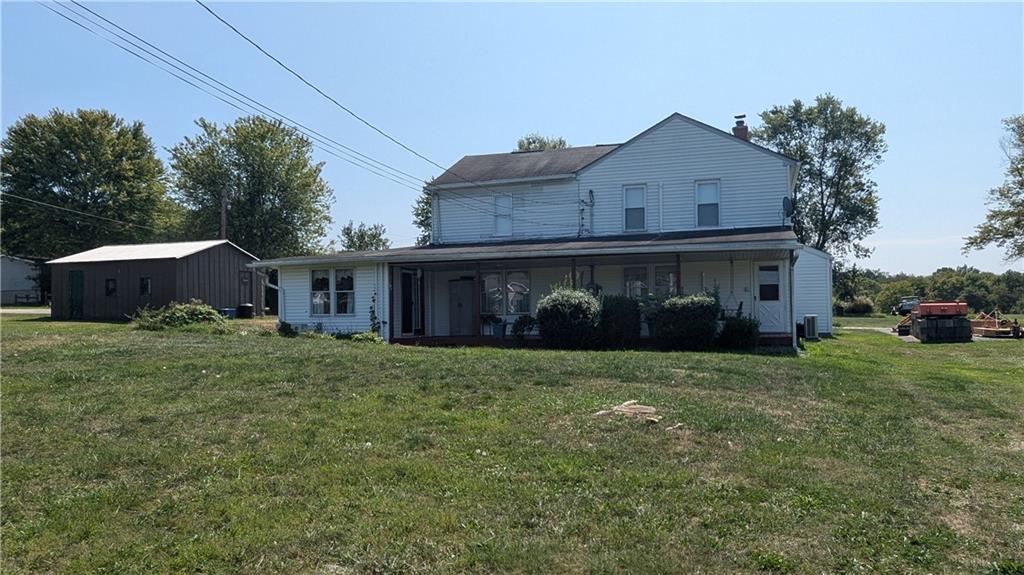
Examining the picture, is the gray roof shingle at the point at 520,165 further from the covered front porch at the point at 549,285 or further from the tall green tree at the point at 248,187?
the tall green tree at the point at 248,187

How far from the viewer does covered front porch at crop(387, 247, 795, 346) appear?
1922 cm

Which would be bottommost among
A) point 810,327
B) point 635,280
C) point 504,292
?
point 810,327

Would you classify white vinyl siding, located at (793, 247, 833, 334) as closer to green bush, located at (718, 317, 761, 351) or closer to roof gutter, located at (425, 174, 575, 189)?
green bush, located at (718, 317, 761, 351)

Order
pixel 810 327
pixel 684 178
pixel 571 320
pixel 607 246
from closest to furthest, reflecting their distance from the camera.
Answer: pixel 571 320
pixel 607 246
pixel 684 178
pixel 810 327

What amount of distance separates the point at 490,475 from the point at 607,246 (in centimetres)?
1363

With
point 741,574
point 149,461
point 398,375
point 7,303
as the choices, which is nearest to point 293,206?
point 7,303

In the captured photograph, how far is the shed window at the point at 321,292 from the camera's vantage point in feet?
71.8

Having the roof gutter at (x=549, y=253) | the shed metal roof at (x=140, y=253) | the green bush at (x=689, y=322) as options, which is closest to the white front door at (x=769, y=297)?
the roof gutter at (x=549, y=253)

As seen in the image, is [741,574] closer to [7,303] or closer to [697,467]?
[697,467]

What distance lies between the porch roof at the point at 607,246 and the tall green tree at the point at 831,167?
31.3 meters

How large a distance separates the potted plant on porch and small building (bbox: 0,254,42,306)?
4354 centimetres

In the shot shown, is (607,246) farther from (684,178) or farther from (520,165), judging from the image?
(520,165)

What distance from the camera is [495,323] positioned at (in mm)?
20891

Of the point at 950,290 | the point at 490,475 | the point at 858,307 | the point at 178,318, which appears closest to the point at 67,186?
the point at 178,318
